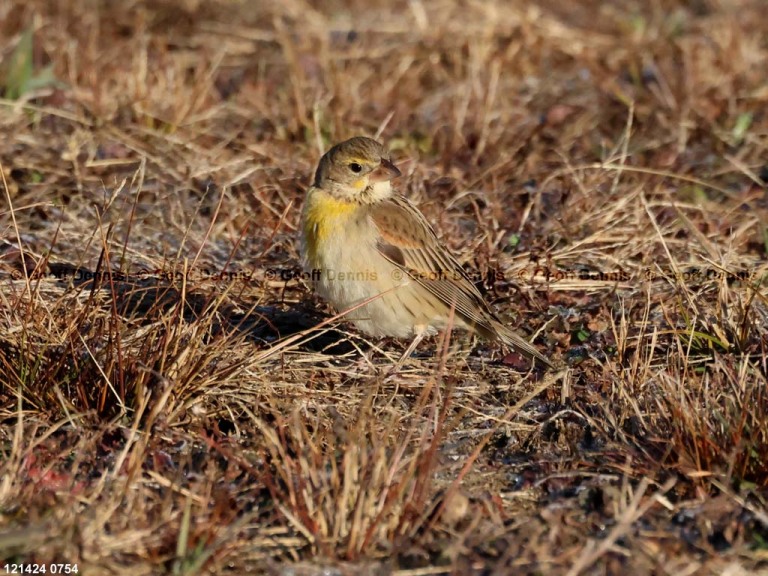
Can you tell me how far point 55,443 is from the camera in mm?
4219

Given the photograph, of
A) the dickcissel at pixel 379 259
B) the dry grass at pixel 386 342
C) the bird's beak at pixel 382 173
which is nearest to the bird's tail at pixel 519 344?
the dickcissel at pixel 379 259

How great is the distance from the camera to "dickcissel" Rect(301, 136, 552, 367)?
5.25 metres

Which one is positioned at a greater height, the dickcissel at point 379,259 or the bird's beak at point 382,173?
the bird's beak at point 382,173

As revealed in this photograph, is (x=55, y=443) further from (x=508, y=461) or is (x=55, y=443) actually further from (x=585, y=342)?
(x=585, y=342)

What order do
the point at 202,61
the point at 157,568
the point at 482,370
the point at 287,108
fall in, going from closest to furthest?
the point at 157,568, the point at 482,370, the point at 287,108, the point at 202,61

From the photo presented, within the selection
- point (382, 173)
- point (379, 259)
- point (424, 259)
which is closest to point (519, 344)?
point (424, 259)

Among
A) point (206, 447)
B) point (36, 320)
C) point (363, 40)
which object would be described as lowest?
point (206, 447)

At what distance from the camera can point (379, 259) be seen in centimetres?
535

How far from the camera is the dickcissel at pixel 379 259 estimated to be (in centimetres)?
525

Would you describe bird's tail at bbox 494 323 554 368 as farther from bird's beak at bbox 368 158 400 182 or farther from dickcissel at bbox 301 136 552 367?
bird's beak at bbox 368 158 400 182

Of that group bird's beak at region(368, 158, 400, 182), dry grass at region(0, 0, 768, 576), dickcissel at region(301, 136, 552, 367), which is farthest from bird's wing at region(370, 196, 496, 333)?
dry grass at region(0, 0, 768, 576)

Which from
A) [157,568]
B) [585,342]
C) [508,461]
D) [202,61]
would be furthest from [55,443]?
[202,61]

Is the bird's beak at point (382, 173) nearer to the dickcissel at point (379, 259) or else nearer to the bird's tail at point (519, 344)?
the dickcissel at point (379, 259)

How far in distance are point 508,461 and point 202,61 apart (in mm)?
4774
